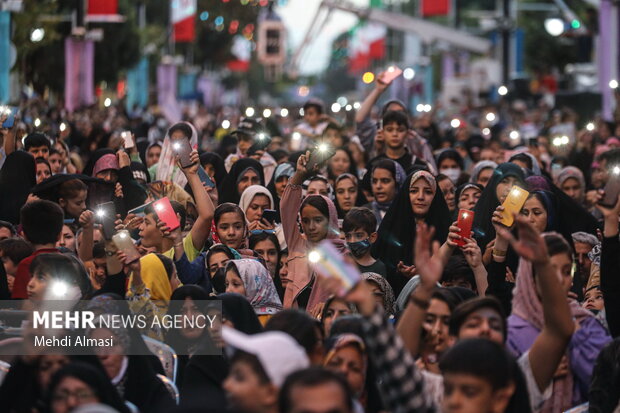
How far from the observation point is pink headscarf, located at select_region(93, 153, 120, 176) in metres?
10.9

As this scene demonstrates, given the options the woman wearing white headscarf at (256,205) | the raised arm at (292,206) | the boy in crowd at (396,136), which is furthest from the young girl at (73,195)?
the boy in crowd at (396,136)

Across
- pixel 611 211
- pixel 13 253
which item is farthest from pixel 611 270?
pixel 13 253

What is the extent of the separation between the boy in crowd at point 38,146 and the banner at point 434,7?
2887cm

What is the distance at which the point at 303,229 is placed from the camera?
8.85 meters

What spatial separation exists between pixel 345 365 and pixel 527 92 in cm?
2449

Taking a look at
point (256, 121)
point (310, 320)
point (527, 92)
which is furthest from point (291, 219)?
point (527, 92)

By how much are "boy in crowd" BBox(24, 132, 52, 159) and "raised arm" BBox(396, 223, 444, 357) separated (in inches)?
246

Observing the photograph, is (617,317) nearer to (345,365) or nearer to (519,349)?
(519,349)

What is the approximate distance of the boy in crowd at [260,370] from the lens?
14.8 feet

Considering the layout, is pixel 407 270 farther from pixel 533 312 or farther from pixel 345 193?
pixel 533 312

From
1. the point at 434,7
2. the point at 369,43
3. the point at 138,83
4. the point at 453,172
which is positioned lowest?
the point at 453,172

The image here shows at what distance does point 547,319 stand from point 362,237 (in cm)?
319

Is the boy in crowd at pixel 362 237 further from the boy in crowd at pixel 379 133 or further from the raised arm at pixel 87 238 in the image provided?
the boy in crowd at pixel 379 133

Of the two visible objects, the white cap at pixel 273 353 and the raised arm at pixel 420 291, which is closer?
the white cap at pixel 273 353
